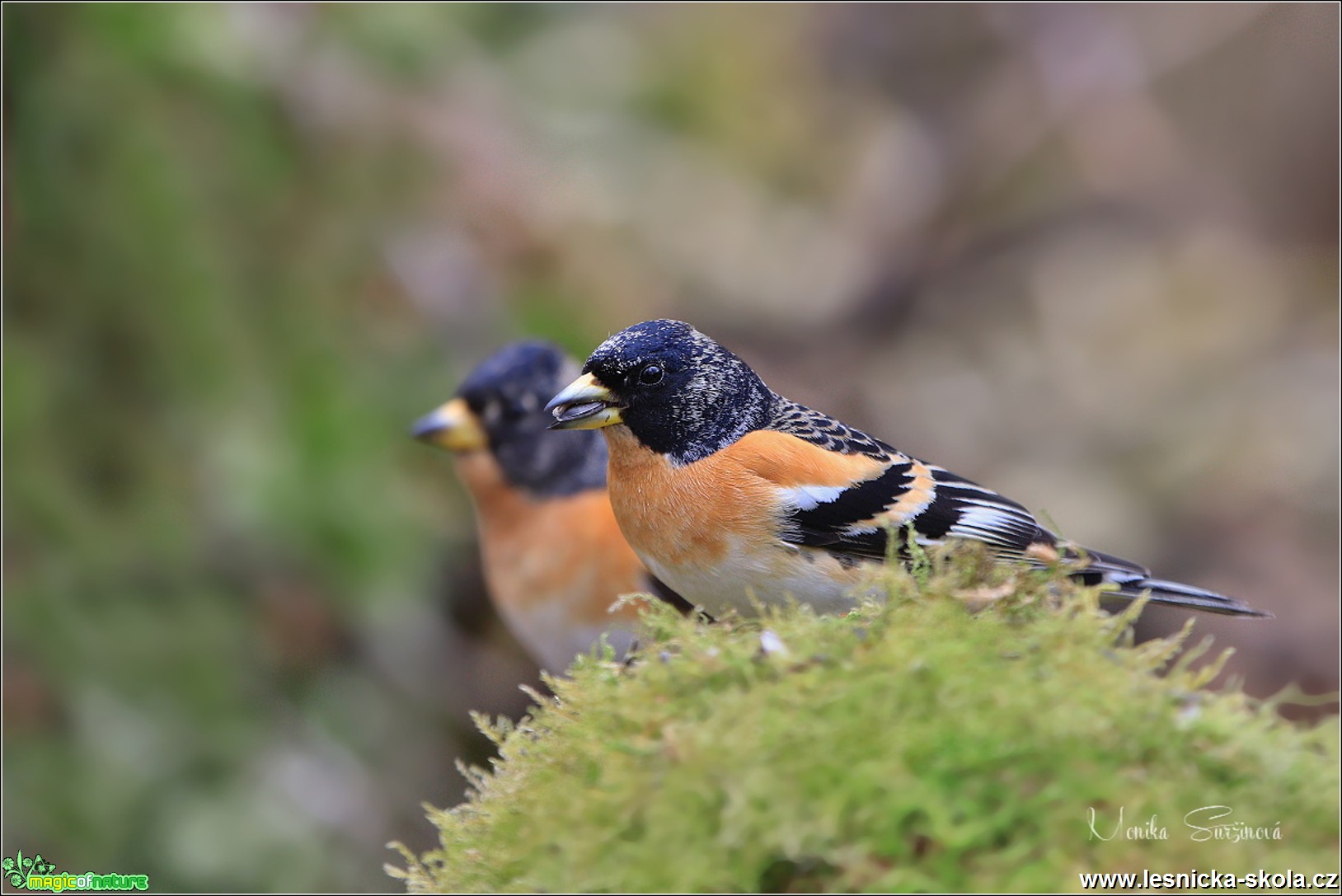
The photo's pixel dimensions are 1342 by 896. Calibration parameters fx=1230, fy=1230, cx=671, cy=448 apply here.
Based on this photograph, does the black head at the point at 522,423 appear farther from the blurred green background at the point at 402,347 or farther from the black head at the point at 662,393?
the black head at the point at 662,393

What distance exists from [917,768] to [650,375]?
1.42 meters

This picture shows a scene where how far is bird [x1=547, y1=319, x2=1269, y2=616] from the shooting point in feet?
8.29

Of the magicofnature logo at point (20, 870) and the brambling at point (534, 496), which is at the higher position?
the brambling at point (534, 496)

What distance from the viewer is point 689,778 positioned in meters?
1.50

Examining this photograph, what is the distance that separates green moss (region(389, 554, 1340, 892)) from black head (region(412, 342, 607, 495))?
108 inches

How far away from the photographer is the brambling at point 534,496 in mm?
4133

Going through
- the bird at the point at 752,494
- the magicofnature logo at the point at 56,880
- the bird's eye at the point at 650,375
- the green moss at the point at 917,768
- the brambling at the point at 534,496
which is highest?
the brambling at the point at 534,496

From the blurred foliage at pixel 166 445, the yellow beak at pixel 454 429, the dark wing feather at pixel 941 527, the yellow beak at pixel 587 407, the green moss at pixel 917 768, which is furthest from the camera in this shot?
the yellow beak at pixel 454 429

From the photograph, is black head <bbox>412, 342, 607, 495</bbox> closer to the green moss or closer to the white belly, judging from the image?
the white belly

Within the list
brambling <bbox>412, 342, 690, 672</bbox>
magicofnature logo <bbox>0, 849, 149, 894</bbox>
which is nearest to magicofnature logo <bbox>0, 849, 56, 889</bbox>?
magicofnature logo <bbox>0, 849, 149, 894</bbox>

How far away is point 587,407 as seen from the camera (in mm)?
2734

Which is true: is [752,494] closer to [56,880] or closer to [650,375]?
[650,375]

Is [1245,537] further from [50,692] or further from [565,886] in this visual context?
[565,886]

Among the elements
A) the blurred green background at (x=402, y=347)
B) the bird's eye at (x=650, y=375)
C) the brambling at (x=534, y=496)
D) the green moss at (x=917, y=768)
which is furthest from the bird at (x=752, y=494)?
the blurred green background at (x=402, y=347)
